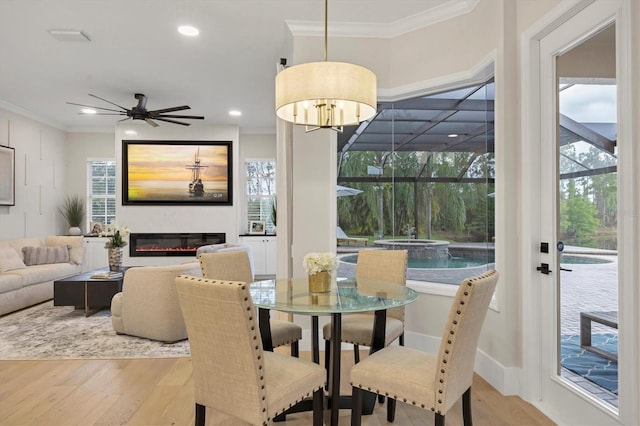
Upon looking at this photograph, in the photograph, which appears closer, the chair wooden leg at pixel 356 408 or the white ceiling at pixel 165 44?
the chair wooden leg at pixel 356 408

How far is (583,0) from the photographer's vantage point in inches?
80.7

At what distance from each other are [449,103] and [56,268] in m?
5.64

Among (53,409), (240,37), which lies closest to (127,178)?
(240,37)

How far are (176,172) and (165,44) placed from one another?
3.78 metres

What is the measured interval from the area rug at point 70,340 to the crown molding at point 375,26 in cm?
305

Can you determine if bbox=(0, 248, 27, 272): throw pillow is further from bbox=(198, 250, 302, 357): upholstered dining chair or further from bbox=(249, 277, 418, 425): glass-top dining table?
bbox=(249, 277, 418, 425): glass-top dining table

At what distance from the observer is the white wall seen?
6160 mm

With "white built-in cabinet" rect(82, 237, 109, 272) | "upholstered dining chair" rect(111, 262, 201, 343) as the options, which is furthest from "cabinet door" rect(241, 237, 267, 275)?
"upholstered dining chair" rect(111, 262, 201, 343)

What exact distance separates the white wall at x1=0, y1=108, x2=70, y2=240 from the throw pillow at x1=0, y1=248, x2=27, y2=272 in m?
0.77

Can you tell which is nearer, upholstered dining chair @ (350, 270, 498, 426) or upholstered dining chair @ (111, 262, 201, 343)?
upholstered dining chair @ (350, 270, 498, 426)

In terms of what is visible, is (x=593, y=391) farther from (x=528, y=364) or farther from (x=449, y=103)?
(x=449, y=103)

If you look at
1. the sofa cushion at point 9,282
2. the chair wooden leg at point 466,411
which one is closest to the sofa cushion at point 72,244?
the sofa cushion at point 9,282

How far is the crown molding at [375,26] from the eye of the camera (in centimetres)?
333

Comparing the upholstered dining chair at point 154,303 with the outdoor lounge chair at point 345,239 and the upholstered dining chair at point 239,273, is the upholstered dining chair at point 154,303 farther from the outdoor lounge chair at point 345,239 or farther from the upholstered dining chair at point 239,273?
the outdoor lounge chair at point 345,239
